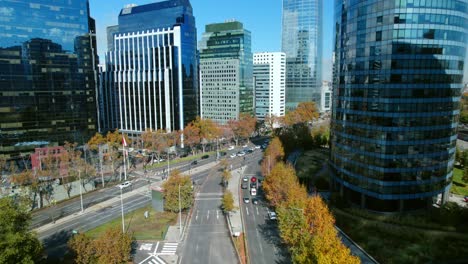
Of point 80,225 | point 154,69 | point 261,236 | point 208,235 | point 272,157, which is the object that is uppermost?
point 154,69

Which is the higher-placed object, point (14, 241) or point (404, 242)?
point (14, 241)

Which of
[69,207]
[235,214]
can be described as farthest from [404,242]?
[69,207]

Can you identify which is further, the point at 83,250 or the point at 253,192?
the point at 253,192

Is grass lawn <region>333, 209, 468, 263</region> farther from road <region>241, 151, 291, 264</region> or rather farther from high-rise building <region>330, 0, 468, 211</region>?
road <region>241, 151, 291, 264</region>

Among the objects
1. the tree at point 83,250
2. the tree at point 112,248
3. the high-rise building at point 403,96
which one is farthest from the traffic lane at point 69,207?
the high-rise building at point 403,96

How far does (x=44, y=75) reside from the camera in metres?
96.4

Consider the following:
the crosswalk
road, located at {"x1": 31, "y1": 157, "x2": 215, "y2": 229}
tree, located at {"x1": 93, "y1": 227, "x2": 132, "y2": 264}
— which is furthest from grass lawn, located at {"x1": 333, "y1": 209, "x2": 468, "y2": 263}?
road, located at {"x1": 31, "y1": 157, "x2": 215, "y2": 229}

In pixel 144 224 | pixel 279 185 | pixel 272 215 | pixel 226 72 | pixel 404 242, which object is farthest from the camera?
pixel 226 72

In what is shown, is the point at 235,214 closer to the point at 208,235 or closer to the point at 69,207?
the point at 208,235

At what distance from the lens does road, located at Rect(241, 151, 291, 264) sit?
158 feet

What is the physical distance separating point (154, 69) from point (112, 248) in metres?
100.0

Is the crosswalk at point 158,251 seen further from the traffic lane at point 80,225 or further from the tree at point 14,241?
the tree at point 14,241

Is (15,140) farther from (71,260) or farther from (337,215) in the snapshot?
(337,215)

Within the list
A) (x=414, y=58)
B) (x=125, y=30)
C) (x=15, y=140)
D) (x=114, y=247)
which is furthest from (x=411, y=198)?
(x=125, y=30)
